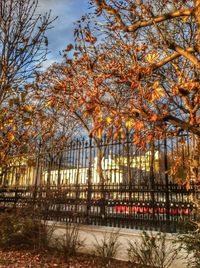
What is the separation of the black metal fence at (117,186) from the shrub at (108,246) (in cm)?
43

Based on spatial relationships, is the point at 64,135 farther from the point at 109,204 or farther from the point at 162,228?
the point at 162,228

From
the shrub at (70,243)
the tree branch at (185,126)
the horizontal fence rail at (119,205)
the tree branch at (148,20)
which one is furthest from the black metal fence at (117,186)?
the tree branch at (148,20)

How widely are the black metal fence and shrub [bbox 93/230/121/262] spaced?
43 cm

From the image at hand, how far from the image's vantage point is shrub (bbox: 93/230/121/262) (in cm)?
681

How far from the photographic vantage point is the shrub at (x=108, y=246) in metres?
6.81

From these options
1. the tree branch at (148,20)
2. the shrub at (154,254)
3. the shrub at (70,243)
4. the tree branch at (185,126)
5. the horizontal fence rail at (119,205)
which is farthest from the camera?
the shrub at (70,243)

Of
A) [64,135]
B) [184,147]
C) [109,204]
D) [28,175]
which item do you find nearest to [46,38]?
[184,147]

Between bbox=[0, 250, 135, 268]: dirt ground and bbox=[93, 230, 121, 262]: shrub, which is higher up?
bbox=[93, 230, 121, 262]: shrub

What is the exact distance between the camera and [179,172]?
6.54 metres

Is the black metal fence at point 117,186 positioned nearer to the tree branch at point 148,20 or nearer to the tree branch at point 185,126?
the tree branch at point 185,126

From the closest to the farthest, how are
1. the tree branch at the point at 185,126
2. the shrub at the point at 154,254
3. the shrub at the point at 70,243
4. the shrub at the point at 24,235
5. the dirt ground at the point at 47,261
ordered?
the tree branch at the point at 185,126, the shrub at the point at 154,254, the dirt ground at the point at 47,261, the shrub at the point at 70,243, the shrub at the point at 24,235

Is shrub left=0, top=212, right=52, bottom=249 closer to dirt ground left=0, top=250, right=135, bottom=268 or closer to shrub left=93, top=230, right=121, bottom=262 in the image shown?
dirt ground left=0, top=250, right=135, bottom=268

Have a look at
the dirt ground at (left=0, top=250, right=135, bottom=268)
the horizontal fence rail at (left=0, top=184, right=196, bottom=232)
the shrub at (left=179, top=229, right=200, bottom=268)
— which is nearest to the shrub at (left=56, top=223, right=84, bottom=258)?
the dirt ground at (left=0, top=250, right=135, bottom=268)

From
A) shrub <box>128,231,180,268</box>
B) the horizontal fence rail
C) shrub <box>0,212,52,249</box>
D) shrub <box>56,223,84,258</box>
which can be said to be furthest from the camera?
shrub <box>0,212,52,249</box>
